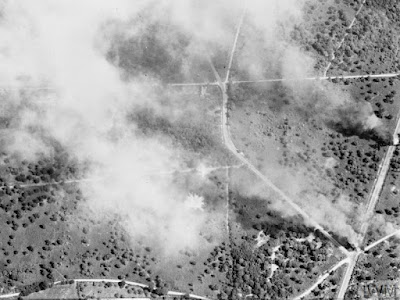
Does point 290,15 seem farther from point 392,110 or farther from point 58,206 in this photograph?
point 58,206

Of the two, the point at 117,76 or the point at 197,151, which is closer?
the point at 197,151

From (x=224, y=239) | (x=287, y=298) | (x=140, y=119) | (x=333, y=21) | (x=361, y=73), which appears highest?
(x=333, y=21)

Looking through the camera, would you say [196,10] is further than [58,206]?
Yes

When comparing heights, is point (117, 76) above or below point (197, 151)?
above

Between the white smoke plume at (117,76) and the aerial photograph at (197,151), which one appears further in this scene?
the white smoke plume at (117,76)

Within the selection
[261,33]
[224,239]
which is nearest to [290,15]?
[261,33]

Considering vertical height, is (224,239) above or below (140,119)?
below

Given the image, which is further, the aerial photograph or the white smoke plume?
the white smoke plume
